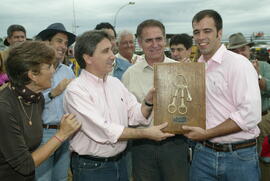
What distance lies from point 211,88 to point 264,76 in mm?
2409

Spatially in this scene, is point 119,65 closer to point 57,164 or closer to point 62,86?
point 62,86

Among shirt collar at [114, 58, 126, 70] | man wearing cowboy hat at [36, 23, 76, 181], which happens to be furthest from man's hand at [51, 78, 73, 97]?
shirt collar at [114, 58, 126, 70]

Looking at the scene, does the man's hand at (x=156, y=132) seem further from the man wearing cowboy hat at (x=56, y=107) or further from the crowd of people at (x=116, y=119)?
the man wearing cowboy hat at (x=56, y=107)

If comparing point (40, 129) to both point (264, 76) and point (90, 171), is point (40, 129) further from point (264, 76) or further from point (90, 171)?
point (264, 76)

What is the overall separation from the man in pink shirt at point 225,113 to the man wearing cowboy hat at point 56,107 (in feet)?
4.90

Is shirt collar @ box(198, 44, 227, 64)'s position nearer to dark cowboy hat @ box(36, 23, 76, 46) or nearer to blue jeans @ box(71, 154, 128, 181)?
blue jeans @ box(71, 154, 128, 181)

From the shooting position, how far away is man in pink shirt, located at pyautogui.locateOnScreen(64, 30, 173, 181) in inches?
97.3

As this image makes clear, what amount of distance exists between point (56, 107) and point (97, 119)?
1222 millimetres

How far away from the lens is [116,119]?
8.72 ft

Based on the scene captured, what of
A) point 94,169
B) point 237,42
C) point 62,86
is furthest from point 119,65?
point 237,42

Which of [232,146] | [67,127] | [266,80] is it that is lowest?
[232,146]

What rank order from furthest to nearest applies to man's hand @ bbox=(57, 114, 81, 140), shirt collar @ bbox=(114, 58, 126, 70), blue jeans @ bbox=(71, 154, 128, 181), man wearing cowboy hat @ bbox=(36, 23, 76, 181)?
1. shirt collar @ bbox=(114, 58, 126, 70)
2. man wearing cowboy hat @ bbox=(36, 23, 76, 181)
3. blue jeans @ bbox=(71, 154, 128, 181)
4. man's hand @ bbox=(57, 114, 81, 140)

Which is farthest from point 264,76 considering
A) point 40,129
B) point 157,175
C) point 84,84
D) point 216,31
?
point 40,129

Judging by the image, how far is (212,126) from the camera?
271 centimetres
